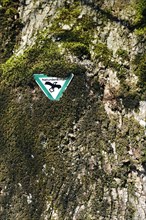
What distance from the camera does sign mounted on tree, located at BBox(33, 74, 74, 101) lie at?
253cm

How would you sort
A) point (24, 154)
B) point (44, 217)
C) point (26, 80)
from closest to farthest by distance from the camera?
point (44, 217) → point (24, 154) → point (26, 80)

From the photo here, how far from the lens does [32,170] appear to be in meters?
2.39

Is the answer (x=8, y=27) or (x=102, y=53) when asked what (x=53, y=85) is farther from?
(x=8, y=27)

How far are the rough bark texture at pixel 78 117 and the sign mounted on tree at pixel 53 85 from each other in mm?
35

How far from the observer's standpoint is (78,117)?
8.07ft

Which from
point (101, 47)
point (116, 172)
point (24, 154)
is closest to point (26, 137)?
point (24, 154)

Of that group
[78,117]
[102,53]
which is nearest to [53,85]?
[78,117]

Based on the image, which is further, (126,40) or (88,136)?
(126,40)

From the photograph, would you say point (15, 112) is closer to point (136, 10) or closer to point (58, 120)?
point (58, 120)

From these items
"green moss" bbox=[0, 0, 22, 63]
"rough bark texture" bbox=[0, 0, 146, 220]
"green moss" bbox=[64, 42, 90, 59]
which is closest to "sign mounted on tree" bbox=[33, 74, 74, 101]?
"rough bark texture" bbox=[0, 0, 146, 220]

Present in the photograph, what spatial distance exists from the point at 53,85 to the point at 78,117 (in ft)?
0.93

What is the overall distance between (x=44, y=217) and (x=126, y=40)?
1.34 metres

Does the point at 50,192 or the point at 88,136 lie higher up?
the point at 88,136

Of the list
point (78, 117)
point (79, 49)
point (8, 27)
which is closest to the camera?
point (78, 117)
